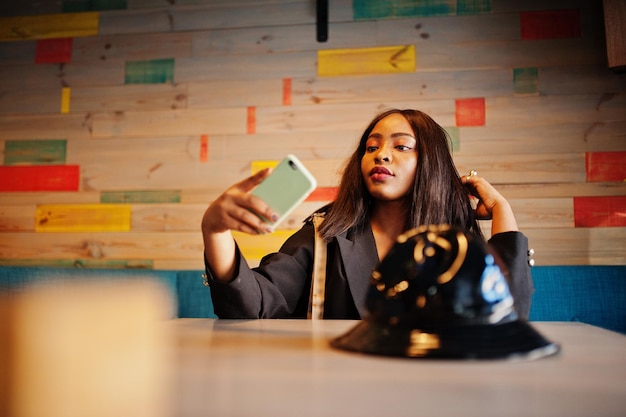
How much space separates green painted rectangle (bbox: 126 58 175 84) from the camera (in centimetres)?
225

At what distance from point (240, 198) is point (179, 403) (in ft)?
1.32

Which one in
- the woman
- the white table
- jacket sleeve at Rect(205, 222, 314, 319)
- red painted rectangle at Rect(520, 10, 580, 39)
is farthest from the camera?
red painted rectangle at Rect(520, 10, 580, 39)

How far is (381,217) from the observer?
148cm

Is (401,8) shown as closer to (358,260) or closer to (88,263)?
(358,260)

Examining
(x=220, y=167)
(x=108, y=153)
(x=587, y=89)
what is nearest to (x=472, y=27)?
(x=587, y=89)

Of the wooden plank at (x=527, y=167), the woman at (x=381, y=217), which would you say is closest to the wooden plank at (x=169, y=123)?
the woman at (x=381, y=217)

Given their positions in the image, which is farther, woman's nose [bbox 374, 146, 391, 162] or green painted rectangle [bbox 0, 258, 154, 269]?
green painted rectangle [bbox 0, 258, 154, 269]

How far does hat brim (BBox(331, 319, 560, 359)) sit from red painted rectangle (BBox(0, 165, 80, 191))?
2.01 meters

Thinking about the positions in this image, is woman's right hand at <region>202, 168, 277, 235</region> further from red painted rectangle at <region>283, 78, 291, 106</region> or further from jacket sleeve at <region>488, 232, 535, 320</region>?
red painted rectangle at <region>283, 78, 291, 106</region>

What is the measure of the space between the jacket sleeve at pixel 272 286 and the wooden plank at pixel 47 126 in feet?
4.28

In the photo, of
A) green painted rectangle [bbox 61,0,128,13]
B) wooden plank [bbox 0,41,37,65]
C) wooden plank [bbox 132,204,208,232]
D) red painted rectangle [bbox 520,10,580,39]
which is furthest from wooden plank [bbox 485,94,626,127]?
wooden plank [bbox 0,41,37,65]

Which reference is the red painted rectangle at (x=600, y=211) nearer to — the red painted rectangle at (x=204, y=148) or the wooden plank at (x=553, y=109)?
the wooden plank at (x=553, y=109)

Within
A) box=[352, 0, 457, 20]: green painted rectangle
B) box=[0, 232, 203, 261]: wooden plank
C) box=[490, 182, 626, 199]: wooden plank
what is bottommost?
box=[0, 232, 203, 261]: wooden plank

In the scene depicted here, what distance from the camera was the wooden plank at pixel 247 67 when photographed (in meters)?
2.16
